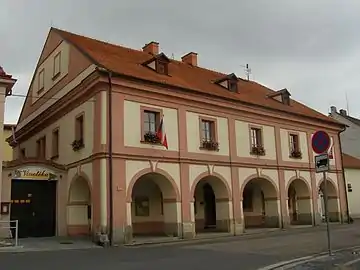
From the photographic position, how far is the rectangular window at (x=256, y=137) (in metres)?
28.3

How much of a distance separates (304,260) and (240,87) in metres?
20.7

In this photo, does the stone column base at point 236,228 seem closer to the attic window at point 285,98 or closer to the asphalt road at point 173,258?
the asphalt road at point 173,258

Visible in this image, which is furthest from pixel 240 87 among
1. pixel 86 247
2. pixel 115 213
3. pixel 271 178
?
pixel 86 247

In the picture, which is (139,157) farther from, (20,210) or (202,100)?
(20,210)

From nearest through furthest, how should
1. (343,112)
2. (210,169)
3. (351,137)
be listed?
(210,169), (351,137), (343,112)

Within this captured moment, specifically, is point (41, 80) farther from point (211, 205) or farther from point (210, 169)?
point (211, 205)

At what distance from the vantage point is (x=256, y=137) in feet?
93.9

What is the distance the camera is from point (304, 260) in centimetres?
1270

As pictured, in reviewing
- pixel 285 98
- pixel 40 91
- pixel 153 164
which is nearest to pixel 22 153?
pixel 40 91

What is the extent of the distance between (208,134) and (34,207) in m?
9.97

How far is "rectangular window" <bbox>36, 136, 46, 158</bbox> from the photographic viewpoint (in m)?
28.7

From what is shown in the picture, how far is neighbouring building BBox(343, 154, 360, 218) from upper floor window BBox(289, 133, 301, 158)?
11.4m

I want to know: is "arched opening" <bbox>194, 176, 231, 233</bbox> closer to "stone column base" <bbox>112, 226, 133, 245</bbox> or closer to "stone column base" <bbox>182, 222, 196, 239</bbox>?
"stone column base" <bbox>182, 222, 196, 239</bbox>

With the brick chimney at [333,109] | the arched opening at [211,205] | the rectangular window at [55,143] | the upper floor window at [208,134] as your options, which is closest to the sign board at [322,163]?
the upper floor window at [208,134]
